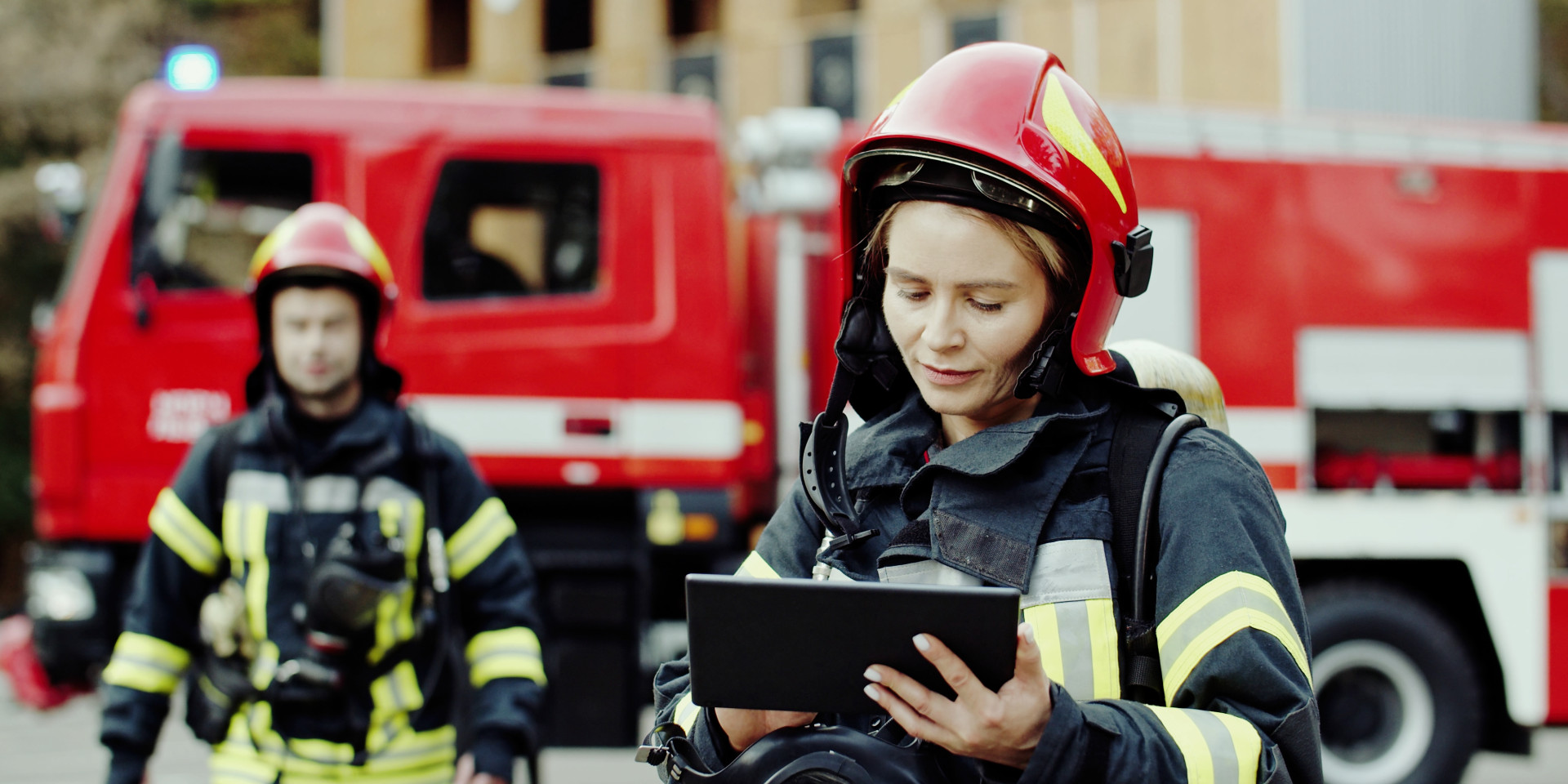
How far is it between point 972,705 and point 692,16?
17911mm

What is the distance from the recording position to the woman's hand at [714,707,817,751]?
1370mm

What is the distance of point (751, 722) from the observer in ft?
4.57

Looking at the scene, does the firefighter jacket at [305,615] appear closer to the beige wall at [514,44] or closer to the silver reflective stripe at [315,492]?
the silver reflective stripe at [315,492]

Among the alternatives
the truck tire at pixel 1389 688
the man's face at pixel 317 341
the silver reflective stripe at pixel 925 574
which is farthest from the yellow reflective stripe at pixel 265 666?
the truck tire at pixel 1389 688

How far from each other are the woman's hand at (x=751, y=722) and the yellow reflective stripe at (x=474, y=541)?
1468 millimetres

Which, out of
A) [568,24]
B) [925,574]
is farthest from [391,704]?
[568,24]

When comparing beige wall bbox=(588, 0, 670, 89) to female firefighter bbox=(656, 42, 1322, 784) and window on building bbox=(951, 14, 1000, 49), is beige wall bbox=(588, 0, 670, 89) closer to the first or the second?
window on building bbox=(951, 14, 1000, 49)

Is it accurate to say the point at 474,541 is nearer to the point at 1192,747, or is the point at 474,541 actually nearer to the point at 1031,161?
the point at 1031,161

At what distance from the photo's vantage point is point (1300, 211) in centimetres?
527

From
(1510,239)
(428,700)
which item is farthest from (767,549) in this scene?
(1510,239)

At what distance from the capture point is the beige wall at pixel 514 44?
58.6ft

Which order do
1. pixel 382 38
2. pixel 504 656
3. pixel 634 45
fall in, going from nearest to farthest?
pixel 504 656 → pixel 634 45 → pixel 382 38

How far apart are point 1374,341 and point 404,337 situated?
378cm

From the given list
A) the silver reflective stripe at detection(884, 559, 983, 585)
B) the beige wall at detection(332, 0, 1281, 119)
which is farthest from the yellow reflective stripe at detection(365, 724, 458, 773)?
the beige wall at detection(332, 0, 1281, 119)
